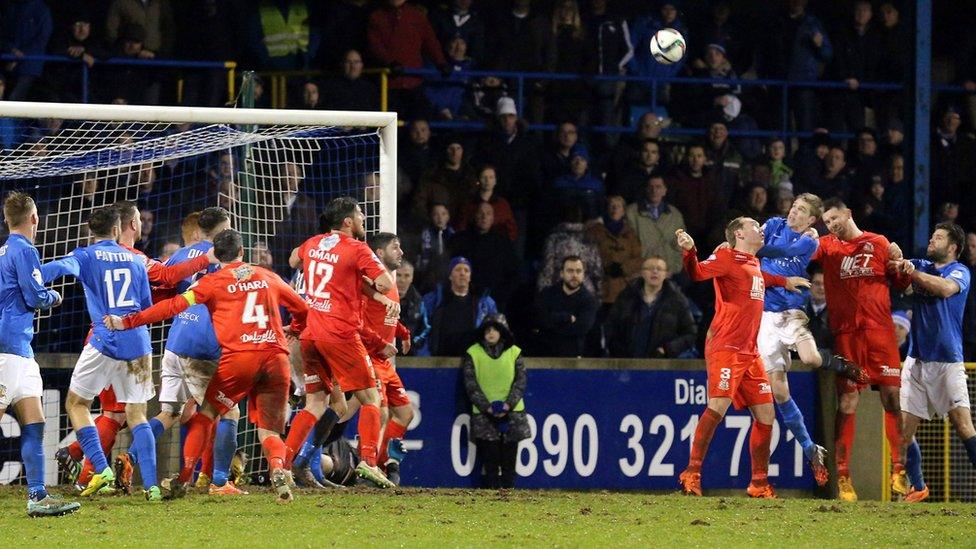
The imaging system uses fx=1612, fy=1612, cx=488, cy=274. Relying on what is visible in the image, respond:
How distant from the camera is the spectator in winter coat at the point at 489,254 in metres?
15.3

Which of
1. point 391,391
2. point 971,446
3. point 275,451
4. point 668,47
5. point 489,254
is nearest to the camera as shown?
point 275,451

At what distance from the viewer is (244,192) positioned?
45.4ft

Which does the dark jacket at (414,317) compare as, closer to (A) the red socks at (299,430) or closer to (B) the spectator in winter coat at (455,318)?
(B) the spectator in winter coat at (455,318)

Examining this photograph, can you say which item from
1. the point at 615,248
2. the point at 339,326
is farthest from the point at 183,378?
the point at 615,248

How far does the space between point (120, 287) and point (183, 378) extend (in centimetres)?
102

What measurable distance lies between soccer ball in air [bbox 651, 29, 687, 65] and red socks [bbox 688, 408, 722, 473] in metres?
3.56

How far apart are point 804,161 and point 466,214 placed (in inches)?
159

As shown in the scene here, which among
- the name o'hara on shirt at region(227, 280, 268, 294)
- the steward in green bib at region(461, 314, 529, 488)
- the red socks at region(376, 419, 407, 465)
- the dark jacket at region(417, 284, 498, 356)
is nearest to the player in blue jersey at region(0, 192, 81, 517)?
the name o'hara on shirt at region(227, 280, 268, 294)

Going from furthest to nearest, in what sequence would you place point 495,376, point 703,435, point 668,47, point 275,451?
point 668,47 → point 495,376 → point 703,435 → point 275,451

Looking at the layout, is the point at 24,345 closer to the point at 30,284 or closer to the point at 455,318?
the point at 30,284

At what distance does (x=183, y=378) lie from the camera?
37.3ft

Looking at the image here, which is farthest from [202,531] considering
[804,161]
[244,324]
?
[804,161]

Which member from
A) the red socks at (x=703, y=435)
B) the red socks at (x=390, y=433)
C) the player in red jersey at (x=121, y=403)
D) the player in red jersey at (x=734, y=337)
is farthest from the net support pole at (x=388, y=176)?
the red socks at (x=703, y=435)

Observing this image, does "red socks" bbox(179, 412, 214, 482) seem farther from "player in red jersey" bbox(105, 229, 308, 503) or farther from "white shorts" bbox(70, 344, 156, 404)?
"white shorts" bbox(70, 344, 156, 404)
